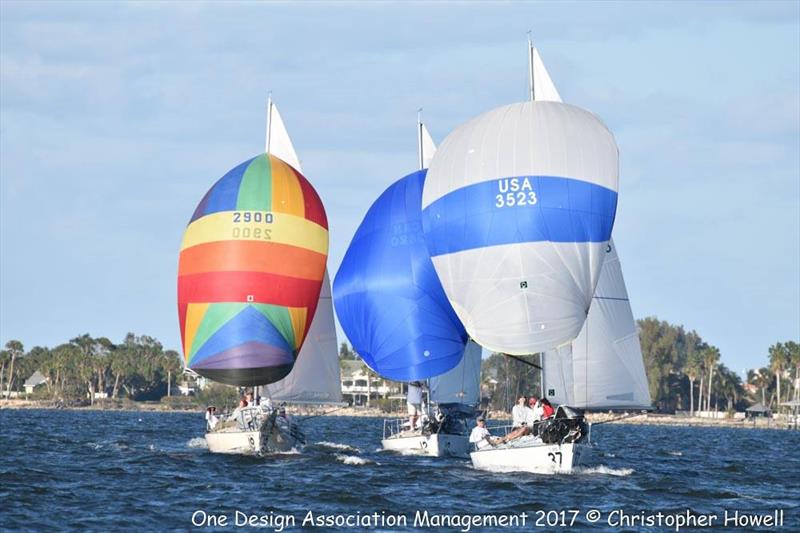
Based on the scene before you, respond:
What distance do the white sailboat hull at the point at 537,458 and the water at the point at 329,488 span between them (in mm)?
369

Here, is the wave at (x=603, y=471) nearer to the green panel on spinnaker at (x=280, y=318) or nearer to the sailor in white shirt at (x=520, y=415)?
the sailor in white shirt at (x=520, y=415)

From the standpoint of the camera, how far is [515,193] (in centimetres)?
4109

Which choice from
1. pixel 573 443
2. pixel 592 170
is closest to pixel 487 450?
pixel 573 443

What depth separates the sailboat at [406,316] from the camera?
49.4 m

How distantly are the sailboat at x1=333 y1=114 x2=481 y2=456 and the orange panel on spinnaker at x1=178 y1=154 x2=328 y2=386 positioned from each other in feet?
5.86

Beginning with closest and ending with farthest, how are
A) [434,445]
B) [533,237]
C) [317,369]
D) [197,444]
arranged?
[533,237], [434,445], [317,369], [197,444]

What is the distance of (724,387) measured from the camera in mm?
173250

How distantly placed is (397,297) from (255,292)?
5212 millimetres

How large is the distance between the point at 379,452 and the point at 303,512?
22.1m

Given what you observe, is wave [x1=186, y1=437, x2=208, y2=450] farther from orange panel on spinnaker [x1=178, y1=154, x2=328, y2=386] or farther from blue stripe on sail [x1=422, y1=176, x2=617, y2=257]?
blue stripe on sail [x1=422, y1=176, x2=617, y2=257]

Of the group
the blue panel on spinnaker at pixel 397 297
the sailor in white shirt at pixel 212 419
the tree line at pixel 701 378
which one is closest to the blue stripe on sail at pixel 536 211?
the blue panel on spinnaker at pixel 397 297

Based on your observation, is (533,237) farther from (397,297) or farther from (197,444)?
(197,444)

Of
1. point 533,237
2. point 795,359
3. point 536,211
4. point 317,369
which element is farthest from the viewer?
point 795,359

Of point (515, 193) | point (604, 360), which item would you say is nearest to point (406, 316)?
point (604, 360)
